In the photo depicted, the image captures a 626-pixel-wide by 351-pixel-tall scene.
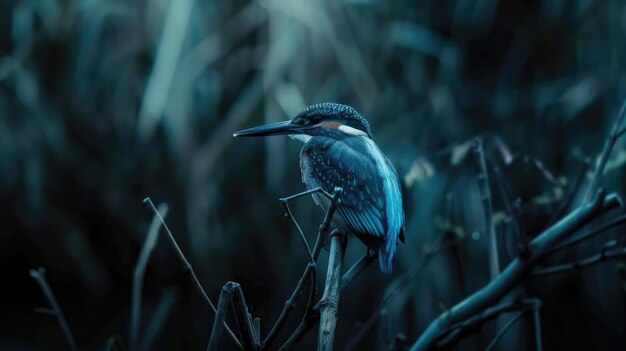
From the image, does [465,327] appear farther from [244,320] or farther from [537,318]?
[244,320]

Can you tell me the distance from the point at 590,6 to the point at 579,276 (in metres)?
0.59

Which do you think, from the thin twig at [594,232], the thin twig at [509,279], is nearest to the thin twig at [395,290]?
the thin twig at [509,279]

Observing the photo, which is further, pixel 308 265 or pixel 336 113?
pixel 336 113

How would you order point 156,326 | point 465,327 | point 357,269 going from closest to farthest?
1. point 357,269
2. point 465,327
3. point 156,326

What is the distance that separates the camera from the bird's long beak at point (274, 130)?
756 mm

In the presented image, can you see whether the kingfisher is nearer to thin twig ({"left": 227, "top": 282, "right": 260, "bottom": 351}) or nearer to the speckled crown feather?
the speckled crown feather

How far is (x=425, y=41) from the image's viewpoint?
4.85 ft

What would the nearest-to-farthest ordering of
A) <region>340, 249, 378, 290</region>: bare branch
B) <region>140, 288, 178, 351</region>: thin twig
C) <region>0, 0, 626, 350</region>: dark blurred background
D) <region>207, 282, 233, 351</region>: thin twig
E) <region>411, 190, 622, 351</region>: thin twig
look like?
<region>207, 282, 233, 351</region>: thin twig, <region>340, 249, 378, 290</region>: bare branch, <region>411, 190, 622, 351</region>: thin twig, <region>140, 288, 178, 351</region>: thin twig, <region>0, 0, 626, 350</region>: dark blurred background

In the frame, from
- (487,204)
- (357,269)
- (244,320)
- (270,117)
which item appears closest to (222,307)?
(244,320)

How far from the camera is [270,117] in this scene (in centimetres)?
139

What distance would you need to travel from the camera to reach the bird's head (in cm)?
79

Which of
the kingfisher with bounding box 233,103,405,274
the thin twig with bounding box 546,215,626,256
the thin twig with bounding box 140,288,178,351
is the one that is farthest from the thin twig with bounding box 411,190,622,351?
the thin twig with bounding box 140,288,178,351

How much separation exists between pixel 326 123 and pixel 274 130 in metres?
0.07

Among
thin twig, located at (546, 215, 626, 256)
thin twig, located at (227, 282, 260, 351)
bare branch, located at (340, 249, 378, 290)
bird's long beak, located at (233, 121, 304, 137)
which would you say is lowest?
thin twig, located at (227, 282, 260, 351)
